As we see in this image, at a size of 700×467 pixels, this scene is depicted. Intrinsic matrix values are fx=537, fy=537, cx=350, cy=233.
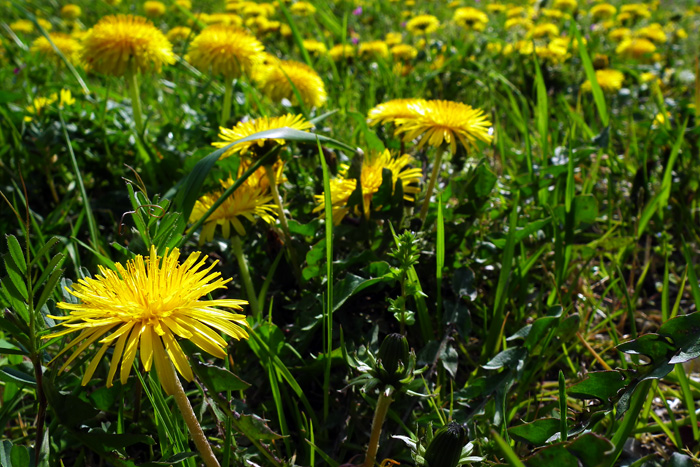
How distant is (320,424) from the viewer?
48.3 inches

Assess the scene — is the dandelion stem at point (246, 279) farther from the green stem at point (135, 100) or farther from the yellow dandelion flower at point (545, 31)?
the yellow dandelion flower at point (545, 31)

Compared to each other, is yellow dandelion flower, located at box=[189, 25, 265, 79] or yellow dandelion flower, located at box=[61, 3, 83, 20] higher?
yellow dandelion flower, located at box=[189, 25, 265, 79]

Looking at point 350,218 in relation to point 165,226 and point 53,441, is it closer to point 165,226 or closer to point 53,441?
point 165,226

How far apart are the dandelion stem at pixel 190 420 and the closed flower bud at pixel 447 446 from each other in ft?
1.20

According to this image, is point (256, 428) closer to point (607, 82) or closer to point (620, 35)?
point (607, 82)

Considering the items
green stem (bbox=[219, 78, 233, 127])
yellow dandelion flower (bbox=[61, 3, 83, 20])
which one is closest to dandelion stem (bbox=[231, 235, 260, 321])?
green stem (bbox=[219, 78, 233, 127])

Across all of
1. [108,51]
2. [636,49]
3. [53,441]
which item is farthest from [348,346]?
[636,49]

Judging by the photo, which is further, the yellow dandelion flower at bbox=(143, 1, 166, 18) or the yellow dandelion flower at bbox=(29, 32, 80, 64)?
the yellow dandelion flower at bbox=(143, 1, 166, 18)

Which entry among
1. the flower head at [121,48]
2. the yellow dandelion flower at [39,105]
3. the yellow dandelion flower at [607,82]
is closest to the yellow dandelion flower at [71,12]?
the yellow dandelion flower at [39,105]

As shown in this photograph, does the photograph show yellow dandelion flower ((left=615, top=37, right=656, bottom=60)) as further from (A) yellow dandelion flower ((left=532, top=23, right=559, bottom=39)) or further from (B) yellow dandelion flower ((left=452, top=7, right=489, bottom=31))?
(B) yellow dandelion flower ((left=452, top=7, right=489, bottom=31))

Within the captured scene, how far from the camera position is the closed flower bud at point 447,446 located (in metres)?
0.83

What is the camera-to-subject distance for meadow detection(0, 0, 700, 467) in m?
0.89

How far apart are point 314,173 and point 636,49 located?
136 inches

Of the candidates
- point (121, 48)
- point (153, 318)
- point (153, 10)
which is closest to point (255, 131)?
point (153, 318)
